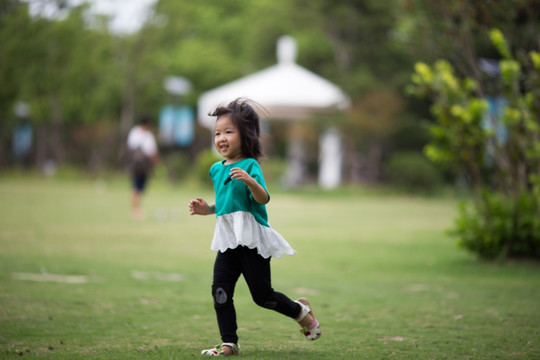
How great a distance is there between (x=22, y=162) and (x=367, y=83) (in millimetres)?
22090

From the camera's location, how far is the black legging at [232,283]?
15.1ft

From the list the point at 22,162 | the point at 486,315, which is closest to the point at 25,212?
the point at 486,315

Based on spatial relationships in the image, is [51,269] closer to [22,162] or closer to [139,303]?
[139,303]

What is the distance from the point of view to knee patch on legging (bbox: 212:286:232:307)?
181 inches

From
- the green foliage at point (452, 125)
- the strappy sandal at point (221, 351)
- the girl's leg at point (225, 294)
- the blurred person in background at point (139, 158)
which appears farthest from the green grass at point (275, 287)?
the green foliage at point (452, 125)

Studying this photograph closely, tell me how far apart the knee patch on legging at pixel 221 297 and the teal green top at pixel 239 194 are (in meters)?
0.46

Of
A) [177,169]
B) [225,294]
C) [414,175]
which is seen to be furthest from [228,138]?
[177,169]

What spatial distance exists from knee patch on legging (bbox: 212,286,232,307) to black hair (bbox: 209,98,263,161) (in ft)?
2.82

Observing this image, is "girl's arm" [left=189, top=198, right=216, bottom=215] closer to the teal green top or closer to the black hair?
the teal green top

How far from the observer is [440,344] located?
5.09 m

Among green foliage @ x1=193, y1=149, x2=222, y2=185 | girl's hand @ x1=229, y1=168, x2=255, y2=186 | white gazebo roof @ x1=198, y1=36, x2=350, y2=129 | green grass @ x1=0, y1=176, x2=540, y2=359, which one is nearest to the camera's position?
girl's hand @ x1=229, y1=168, x2=255, y2=186

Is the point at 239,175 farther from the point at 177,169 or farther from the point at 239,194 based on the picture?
the point at 177,169

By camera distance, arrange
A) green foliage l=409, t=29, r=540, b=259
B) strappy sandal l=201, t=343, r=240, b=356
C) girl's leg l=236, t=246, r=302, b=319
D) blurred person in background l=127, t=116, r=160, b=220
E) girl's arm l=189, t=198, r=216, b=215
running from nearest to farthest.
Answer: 1. strappy sandal l=201, t=343, r=240, b=356
2. girl's leg l=236, t=246, r=302, b=319
3. girl's arm l=189, t=198, r=216, b=215
4. green foliage l=409, t=29, r=540, b=259
5. blurred person in background l=127, t=116, r=160, b=220

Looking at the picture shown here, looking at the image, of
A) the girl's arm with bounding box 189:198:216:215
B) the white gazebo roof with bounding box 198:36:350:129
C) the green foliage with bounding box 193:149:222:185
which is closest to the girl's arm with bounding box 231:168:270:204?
the girl's arm with bounding box 189:198:216:215
